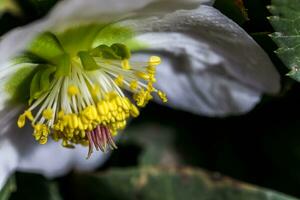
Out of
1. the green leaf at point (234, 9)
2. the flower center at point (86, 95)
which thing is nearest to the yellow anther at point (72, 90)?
the flower center at point (86, 95)

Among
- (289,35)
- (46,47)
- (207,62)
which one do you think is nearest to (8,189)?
Answer: (46,47)

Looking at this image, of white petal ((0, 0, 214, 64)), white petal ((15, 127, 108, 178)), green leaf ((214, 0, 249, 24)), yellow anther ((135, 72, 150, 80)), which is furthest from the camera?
white petal ((15, 127, 108, 178))

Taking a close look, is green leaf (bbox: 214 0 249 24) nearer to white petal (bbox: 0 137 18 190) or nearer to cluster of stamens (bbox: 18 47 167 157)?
cluster of stamens (bbox: 18 47 167 157)

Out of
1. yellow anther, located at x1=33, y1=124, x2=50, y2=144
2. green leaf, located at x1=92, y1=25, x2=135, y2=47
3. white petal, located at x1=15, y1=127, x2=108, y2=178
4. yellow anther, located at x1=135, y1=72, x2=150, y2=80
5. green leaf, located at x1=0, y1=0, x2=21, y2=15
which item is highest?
green leaf, located at x1=0, y1=0, x2=21, y2=15

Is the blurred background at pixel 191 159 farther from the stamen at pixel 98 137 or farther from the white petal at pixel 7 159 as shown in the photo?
the stamen at pixel 98 137

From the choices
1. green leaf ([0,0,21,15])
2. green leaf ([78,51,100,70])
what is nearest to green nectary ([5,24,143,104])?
green leaf ([78,51,100,70])

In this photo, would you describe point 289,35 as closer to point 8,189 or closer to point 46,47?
point 46,47
